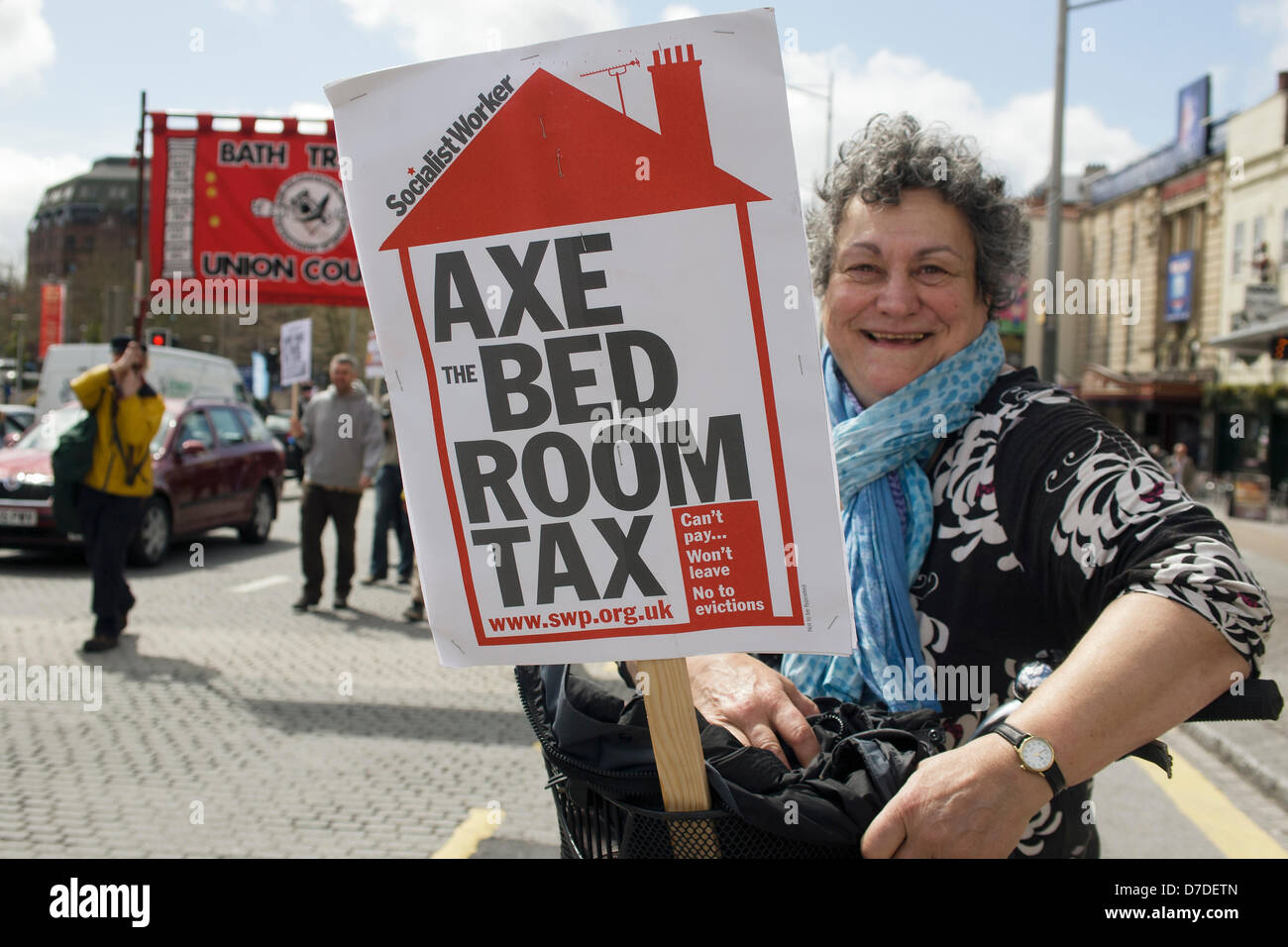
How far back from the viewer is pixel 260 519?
13.9 meters

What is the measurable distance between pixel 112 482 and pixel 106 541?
1.32ft

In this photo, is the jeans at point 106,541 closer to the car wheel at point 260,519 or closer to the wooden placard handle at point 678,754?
the car wheel at point 260,519

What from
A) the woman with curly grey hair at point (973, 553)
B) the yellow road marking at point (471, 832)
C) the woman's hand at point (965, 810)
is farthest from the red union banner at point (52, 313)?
the woman's hand at point (965, 810)

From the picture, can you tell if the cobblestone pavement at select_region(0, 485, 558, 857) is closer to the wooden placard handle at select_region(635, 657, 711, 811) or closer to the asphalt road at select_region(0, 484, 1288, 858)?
the asphalt road at select_region(0, 484, 1288, 858)

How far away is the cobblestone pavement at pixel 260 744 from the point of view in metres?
4.30

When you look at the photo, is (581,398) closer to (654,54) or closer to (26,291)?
(654,54)

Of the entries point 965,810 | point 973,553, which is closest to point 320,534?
point 973,553

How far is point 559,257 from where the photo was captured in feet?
4.85

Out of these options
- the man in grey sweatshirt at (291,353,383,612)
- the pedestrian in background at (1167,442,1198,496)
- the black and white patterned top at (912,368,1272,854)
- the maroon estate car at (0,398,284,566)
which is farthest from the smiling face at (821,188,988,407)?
the pedestrian in background at (1167,442,1198,496)

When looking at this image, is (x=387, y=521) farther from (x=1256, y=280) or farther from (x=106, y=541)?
(x=1256, y=280)

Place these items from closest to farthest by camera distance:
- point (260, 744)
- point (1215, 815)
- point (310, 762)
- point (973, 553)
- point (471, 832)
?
point (973, 553) → point (471, 832) → point (1215, 815) → point (310, 762) → point (260, 744)

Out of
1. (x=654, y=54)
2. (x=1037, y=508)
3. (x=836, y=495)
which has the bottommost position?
(x=1037, y=508)
